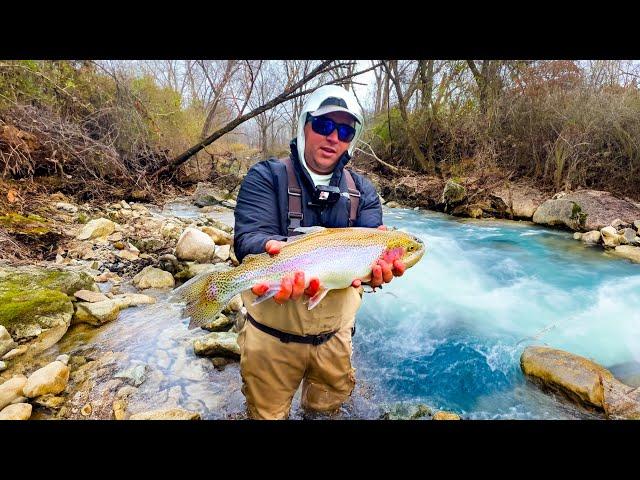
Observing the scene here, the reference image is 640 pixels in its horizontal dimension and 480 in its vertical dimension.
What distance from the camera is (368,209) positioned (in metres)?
2.80

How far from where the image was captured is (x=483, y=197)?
1311cm

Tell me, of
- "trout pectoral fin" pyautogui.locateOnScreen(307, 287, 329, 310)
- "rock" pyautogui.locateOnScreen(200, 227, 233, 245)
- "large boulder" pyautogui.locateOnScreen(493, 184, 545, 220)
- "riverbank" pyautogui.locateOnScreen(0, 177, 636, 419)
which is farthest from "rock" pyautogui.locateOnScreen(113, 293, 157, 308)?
"large boulder" pyautogui.locateOnScreen(493, 184, 545, 220)

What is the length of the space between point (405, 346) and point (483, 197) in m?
9.76

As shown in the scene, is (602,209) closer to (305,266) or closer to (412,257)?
(412,257)

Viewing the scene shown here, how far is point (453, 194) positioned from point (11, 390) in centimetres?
1312

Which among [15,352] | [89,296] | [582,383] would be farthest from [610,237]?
[15,352]

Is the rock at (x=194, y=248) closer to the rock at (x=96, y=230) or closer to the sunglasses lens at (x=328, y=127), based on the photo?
the rock at (x=96, y=230)

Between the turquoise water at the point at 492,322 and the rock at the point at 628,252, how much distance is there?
1.26ft

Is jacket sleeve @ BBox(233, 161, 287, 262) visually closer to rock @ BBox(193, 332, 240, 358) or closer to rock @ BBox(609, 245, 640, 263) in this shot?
rock @ BBox(193, 332, 240, 358)

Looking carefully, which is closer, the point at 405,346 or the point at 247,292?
the point at 247,292

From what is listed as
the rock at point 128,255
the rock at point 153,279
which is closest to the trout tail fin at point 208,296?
the rock at point 153,279
